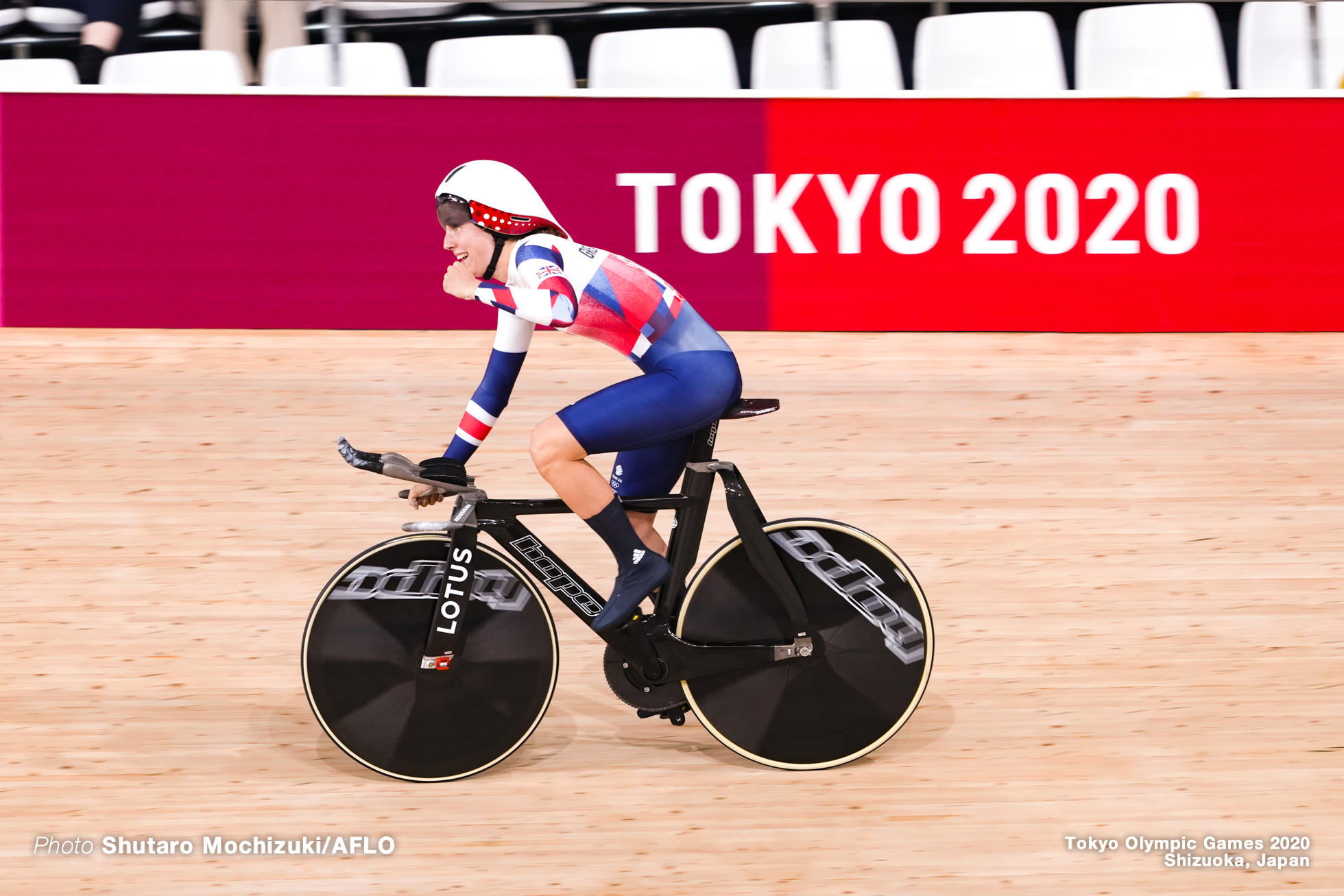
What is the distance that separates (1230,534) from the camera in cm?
545

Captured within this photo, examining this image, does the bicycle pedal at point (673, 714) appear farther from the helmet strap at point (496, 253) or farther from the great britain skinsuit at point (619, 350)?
the helmet strap at point (496, 253)

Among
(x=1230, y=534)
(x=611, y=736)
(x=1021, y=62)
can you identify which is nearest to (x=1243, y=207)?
(x=1021, y=62)

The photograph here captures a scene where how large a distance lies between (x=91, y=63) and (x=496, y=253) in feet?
16.8

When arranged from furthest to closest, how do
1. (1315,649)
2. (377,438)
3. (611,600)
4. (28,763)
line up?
1. (377,438)
2. (1315,649)
3. (28,763)
4. (611,600)

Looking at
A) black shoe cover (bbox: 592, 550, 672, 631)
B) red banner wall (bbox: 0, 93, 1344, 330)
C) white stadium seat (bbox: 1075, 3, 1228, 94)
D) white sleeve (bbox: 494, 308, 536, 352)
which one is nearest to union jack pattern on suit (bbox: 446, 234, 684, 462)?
white sleeve (bbox: 494, 308, 536, 352)

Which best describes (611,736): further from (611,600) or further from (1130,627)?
(1130,627)

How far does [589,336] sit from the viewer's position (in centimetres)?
353

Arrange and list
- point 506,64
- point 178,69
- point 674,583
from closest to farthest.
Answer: point 674,583 → point 178,69 → point 506,64

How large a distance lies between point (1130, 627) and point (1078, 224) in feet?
10.4

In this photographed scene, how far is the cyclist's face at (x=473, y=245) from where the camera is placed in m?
3.48

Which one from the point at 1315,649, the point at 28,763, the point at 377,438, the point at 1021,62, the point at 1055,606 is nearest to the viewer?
the point at 28,763

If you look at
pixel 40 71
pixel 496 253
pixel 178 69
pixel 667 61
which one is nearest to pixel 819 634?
pixel 496 253

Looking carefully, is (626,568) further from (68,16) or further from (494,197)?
(68,16)

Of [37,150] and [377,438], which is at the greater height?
[37,150]
